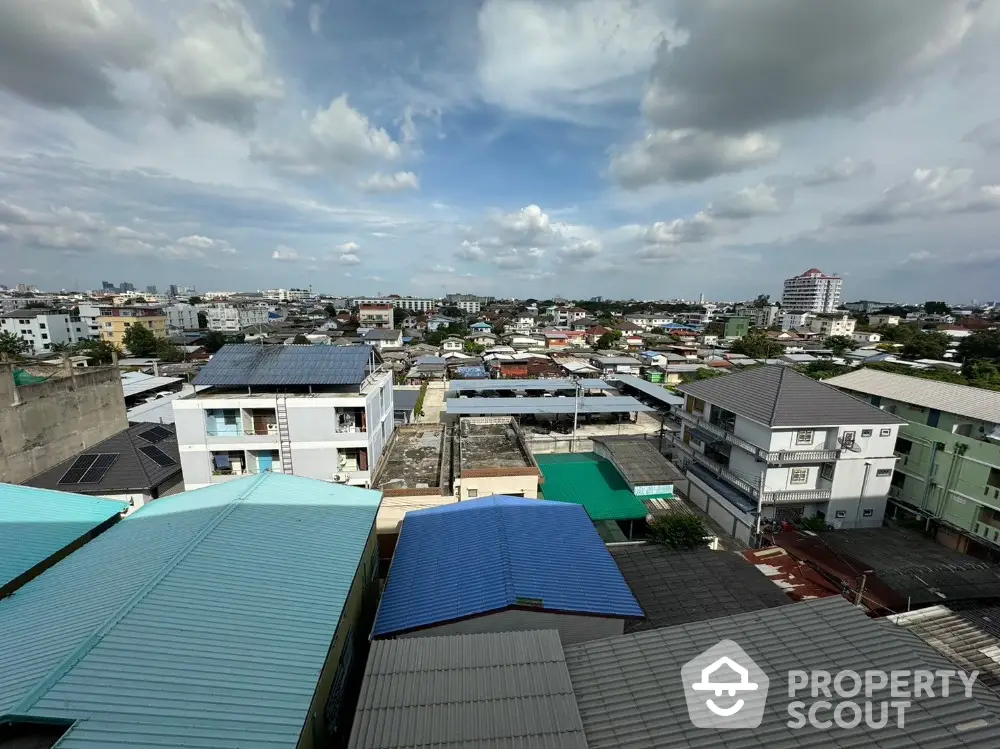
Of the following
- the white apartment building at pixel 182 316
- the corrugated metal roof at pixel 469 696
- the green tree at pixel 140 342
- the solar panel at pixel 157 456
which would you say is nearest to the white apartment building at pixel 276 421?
the solar panel at pixel 157 456

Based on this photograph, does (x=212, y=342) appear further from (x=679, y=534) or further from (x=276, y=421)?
(x=679, y=534)

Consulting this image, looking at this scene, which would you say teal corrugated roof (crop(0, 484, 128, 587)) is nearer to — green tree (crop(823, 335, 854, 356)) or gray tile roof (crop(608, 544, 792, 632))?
gray tile roof (crop(608, 544, 792, 632))

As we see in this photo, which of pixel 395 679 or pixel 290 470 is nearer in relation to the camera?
pixel 395 679

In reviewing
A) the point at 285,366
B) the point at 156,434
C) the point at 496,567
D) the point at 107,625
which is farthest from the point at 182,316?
the point at 496,567

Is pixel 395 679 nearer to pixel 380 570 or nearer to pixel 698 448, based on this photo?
pixel 380 570

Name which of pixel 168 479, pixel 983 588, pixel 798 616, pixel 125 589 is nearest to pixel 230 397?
pixel 168 479

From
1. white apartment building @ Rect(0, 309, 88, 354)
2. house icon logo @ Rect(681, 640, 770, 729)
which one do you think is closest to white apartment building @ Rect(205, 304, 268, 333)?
white apartment building @ Rect(0, 309, 88, 354)
